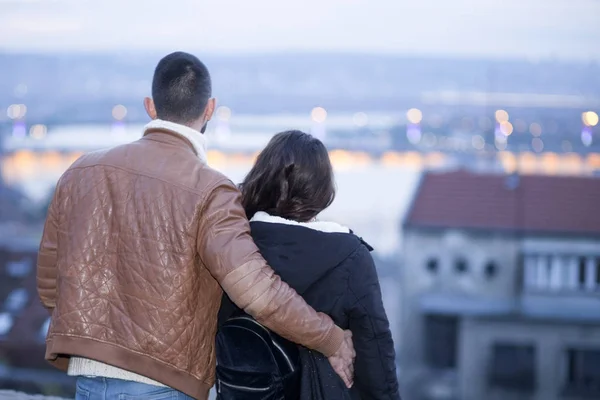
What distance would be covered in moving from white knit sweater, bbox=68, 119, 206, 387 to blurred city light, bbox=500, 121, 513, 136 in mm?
16462

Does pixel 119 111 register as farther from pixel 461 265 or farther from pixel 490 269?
pixel 490 269

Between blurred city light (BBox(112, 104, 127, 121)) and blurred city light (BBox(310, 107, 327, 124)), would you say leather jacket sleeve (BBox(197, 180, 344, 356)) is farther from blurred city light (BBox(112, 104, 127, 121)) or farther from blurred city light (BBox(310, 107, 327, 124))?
blurred city light (BBox(310, 107, 327, 124))

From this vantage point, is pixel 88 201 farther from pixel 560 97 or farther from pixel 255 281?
pixel 560 97

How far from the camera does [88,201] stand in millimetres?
1010

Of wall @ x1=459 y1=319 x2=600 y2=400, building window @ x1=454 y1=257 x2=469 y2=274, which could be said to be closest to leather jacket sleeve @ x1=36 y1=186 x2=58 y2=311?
wall @ x1=459 y1=319 x2=600 y2=400

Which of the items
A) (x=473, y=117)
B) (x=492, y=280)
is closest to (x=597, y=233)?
(x=492, y=280)

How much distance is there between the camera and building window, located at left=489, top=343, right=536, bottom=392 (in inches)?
432

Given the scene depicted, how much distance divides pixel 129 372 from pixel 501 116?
17350 millimetres

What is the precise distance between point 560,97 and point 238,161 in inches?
259

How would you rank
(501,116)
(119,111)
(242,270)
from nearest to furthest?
(242,270)
(119,111)
(501,116)

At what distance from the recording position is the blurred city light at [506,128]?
16781 mm

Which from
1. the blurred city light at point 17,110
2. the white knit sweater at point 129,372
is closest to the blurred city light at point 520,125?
the blurred city light at point 17,110

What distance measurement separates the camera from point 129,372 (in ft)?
3.29

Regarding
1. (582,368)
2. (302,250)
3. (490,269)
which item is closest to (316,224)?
(302,250)
